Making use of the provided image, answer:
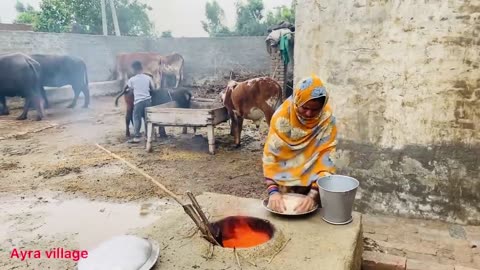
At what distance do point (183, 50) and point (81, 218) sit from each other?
13796 mm

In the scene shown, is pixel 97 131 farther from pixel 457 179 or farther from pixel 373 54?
pixel 457 179

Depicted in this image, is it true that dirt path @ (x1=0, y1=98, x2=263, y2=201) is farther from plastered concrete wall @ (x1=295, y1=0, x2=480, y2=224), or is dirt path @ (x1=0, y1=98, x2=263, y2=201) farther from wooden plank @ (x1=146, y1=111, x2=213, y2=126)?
→ plastered concrete wall @ (x1=295, y1=0, x2=480, y2=224)

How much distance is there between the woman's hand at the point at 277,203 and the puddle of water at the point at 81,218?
77.7 inches

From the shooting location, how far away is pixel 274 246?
2.28 meters

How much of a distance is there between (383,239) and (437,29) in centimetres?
222

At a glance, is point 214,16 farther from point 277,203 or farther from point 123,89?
point 277,203

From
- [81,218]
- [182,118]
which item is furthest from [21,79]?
[81,218]

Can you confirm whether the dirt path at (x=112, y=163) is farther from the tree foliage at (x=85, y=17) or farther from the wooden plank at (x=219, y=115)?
the tree foliage at (x=85, y=17)

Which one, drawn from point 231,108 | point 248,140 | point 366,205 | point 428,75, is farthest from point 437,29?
point 248,140

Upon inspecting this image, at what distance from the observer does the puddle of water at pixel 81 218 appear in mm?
4059

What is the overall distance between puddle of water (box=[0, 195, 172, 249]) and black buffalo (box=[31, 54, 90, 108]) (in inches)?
305

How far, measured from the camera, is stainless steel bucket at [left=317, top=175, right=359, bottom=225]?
8.09 feet

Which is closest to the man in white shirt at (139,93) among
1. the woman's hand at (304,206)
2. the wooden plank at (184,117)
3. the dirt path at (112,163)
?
the dirt path at (112,163)

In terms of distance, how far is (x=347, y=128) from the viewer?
4.47 m
